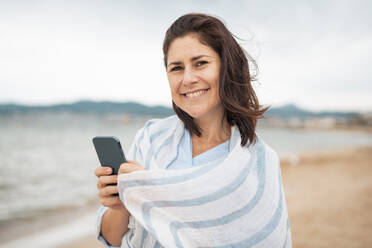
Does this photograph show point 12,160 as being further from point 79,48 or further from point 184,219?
point 79,48

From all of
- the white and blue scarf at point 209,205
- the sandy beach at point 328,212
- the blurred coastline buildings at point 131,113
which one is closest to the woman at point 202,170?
the white and blue scarf at point 209,205

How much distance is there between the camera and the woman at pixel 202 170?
1126 millimetres

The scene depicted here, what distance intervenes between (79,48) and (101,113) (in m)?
29.0

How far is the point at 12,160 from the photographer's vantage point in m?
12.2

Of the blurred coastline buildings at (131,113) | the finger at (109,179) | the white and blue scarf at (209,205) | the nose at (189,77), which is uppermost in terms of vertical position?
the nose at (189,77)

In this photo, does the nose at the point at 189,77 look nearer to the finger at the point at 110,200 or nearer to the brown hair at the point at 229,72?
the brown hair at the point at 229,72

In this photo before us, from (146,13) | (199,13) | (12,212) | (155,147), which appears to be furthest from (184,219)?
(146,13)

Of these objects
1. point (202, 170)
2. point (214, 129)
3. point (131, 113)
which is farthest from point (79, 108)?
point (202, 170)

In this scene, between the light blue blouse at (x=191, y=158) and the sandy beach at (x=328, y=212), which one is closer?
the light blue blouse at (x=191, y=158)

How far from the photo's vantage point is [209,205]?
44.9 inches

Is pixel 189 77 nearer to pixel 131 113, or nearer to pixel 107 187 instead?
pixel 107 187

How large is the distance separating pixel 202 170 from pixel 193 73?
0.49 metres

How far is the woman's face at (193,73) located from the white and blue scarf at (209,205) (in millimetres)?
304

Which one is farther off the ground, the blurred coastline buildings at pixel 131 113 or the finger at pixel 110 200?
the finger at pixel 110 200
